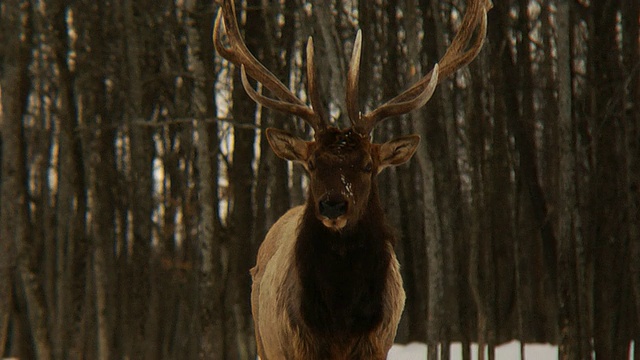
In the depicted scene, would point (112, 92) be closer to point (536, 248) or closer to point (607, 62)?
point (536, 248)

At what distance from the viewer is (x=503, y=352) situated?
61.8ft

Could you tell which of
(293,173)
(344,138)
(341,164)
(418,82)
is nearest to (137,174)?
(293,173)

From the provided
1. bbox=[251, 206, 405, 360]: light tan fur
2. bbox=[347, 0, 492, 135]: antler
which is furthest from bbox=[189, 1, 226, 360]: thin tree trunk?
bbox=[347, 0, 492, 135]: antler

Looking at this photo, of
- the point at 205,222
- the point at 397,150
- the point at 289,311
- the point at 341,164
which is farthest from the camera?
the point at 205,222

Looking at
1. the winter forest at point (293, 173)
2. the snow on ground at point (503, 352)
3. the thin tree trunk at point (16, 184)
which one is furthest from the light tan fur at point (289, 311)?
the snow on ground at point (503, 352)

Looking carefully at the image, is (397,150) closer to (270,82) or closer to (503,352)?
(270,82)

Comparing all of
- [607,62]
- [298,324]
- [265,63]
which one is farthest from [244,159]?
[298,324]

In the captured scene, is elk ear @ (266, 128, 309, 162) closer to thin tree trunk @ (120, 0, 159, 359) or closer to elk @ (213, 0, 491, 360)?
elk @ (213, 0, 491, 360)

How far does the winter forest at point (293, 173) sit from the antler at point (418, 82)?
2636mm

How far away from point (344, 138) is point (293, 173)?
24.4ft

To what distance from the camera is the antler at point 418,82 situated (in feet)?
25.1

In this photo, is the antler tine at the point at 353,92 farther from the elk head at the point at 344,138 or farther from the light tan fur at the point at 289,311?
the light tan fur at the point at 289,311

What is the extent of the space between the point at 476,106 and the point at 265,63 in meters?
3.03

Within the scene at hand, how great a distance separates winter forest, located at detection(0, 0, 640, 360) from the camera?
38.2ft
